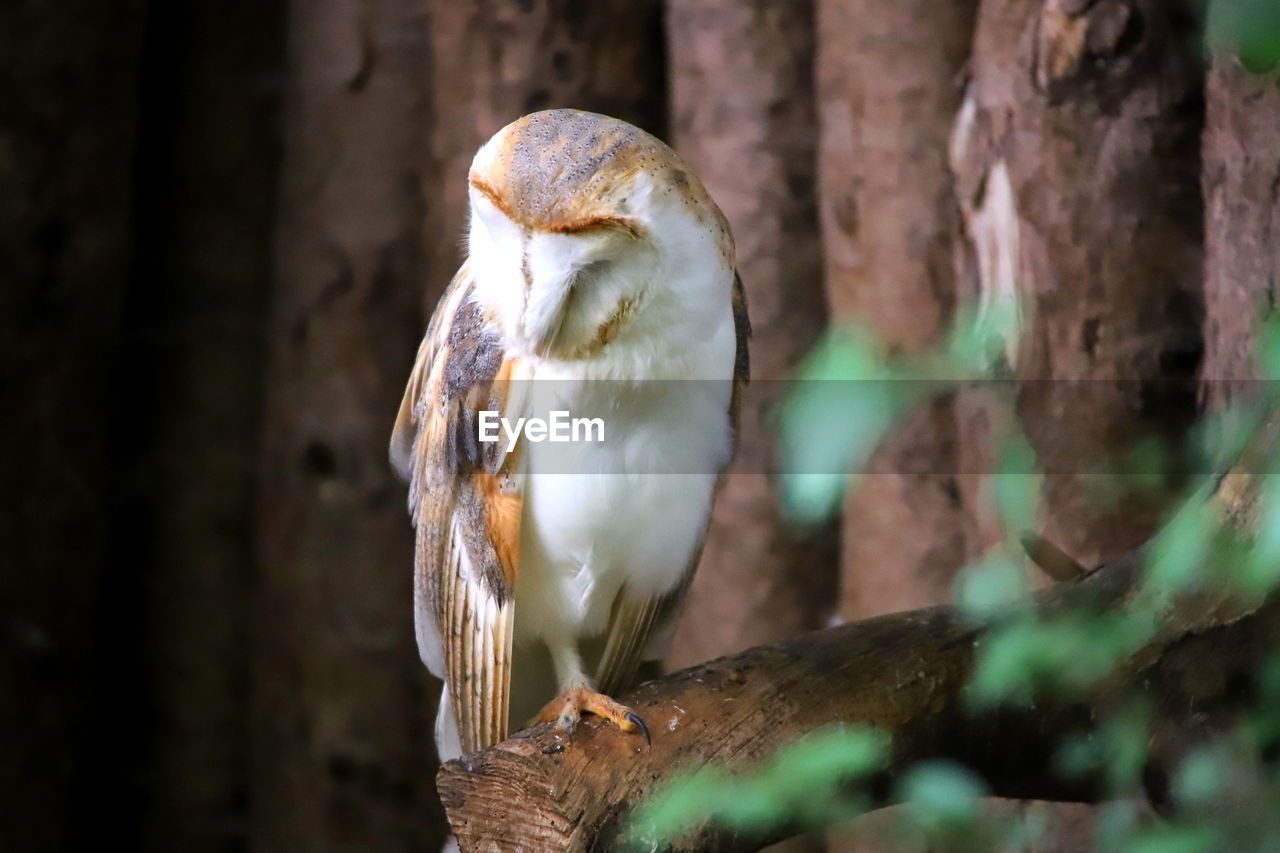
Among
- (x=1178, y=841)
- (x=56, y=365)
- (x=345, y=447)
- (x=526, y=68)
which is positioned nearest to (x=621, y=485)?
(x=1178, y=841)

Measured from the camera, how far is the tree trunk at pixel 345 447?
1847 millimetres

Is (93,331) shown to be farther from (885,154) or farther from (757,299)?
(885,154)

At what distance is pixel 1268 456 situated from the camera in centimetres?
93

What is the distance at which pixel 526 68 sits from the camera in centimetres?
168

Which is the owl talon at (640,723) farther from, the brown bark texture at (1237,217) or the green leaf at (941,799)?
the brown bark texture at (1237,217)

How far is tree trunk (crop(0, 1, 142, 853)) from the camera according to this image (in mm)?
1787

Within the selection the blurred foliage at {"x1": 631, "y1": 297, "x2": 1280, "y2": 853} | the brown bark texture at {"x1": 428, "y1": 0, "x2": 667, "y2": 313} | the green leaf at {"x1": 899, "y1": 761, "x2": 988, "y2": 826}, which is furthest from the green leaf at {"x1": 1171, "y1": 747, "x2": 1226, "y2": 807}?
the brown bark texture at {"x1": 428, "y1": 0, "x2": 667, "y2": 313}

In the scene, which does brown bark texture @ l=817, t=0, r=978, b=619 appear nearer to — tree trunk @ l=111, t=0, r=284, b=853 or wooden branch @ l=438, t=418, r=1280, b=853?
wooden branch @ l=438, t=418, r=1280, b=853

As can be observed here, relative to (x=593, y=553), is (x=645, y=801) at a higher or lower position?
lower

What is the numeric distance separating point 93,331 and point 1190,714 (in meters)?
1.55

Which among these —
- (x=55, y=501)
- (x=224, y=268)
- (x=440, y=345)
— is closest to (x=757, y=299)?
(x=440, y=345)

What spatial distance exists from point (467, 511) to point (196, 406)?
42.4 inches

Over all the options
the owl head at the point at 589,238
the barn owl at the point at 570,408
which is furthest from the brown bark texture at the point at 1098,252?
the owl head at the point at 589,238

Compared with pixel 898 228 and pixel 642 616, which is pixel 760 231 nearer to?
pixel 898 228
